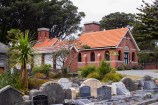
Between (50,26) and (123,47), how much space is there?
1603cm

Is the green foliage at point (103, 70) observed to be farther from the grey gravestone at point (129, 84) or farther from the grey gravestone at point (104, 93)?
the grey gravestone at point (104, 93)

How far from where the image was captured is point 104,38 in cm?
5300

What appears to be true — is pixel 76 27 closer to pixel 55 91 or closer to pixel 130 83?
pixel 130 83

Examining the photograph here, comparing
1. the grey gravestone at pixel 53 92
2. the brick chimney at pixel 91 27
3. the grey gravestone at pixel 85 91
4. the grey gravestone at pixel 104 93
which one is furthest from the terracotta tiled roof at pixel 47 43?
the grey gravestone at pixel 53 92

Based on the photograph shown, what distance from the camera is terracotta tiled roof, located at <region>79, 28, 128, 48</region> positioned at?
5125 cm

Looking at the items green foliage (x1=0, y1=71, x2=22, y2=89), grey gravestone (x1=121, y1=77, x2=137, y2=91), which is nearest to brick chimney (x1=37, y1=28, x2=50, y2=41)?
grey gravestone (x1=121, y1=77, x2=137, y2=91)

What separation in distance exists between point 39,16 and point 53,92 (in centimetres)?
4274

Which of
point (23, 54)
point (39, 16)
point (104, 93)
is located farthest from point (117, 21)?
point (104, 93)

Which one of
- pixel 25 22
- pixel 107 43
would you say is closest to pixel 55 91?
pixel 107 43

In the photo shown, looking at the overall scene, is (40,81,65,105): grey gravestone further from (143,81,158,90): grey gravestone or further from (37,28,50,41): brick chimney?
(37,28,50,41): brick chimney

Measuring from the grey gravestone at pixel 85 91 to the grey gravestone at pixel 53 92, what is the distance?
1573mm

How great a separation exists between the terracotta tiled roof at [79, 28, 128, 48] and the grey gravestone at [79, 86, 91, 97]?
31.5 metres

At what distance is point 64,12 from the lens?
205 ft

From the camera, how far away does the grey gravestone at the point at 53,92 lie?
16609mm
